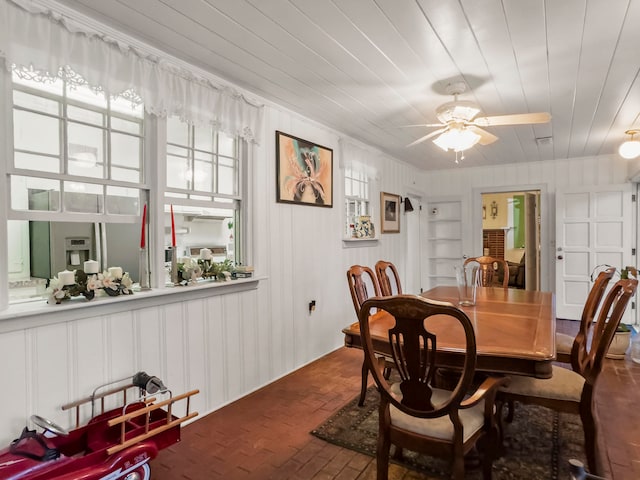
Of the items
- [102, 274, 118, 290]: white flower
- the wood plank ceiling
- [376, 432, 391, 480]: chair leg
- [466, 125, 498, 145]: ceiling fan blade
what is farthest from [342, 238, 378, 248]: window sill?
[376, 432, 391, 480]: chair leg

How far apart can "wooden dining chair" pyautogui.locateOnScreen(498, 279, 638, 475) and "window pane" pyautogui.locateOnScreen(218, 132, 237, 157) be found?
235cm

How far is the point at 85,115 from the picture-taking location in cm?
205

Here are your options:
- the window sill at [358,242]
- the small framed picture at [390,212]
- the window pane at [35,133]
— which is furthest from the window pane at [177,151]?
the small framed picture at [390,212]

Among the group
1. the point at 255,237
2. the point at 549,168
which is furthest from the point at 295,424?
the point at 549,168

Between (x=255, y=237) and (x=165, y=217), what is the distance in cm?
75

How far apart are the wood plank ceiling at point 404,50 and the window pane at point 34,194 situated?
A: 86cm

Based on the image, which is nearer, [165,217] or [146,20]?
[146,20]

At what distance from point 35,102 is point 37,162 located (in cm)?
29

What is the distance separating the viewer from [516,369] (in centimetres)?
160

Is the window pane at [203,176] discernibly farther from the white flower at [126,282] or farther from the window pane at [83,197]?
the white flower at [126,282]

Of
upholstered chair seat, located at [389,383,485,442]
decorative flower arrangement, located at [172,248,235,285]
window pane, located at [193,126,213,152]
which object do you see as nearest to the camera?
upholstered chair seat, located at [389,383,485,442]

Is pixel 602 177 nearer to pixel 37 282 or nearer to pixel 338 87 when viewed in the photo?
pixel 338 87

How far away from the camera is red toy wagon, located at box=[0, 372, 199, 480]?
1.47 meters

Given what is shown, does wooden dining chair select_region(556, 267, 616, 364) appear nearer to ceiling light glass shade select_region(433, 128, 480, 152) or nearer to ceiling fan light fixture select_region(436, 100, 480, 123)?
ceiling light glass shade select_region(433, 128, 480, 152)
